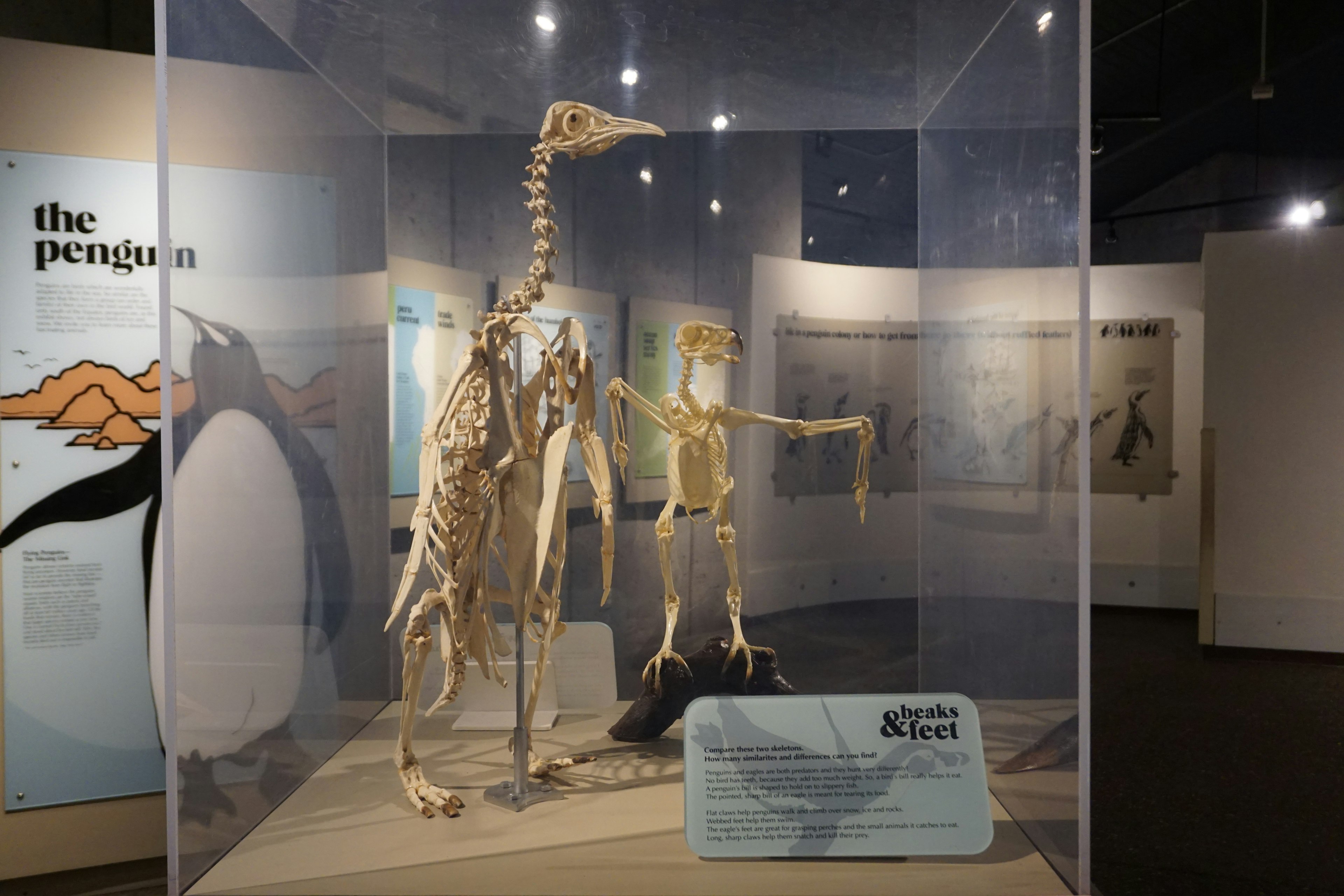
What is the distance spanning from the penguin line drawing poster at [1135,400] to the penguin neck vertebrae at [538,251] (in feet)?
16.6

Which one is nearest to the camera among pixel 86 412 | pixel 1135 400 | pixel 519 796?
pixel 519 796

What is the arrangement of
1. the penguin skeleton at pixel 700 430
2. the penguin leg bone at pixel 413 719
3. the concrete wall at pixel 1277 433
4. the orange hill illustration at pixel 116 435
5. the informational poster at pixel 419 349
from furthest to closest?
the concrete wall at pixel 1277 433 < the orange hill illustration at pixel 116 435 < the informational poster at pixel 419 349 < the penguin skeleton at pixel 700 430 < the penguin leg bone at pixel 413 719

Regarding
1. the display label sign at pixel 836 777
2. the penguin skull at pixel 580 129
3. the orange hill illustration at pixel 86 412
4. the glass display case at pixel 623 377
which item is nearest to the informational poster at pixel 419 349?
the glass display case at pixel 623 377

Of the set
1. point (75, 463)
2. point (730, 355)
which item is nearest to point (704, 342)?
point (730, 355)

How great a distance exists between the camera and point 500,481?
232 cm

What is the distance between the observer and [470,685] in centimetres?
295

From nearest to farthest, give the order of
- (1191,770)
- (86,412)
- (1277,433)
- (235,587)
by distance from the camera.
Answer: (235,587), (86,412), (1191,770), (1277,433)

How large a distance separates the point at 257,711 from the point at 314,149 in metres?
1.50

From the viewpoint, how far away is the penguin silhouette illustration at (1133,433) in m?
6.39

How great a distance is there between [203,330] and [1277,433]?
→ 216 inches

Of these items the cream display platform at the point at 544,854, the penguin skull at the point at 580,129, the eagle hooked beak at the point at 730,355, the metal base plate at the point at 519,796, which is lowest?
the cream display platform at the point at 544,854

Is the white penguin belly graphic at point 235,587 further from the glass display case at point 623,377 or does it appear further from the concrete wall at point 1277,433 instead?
the concrete wall at point 1277,433

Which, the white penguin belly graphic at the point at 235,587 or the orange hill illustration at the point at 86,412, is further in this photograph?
the orange hill illustration at the point at 86,412

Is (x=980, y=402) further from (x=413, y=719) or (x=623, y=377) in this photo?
(x=413, y=719)
